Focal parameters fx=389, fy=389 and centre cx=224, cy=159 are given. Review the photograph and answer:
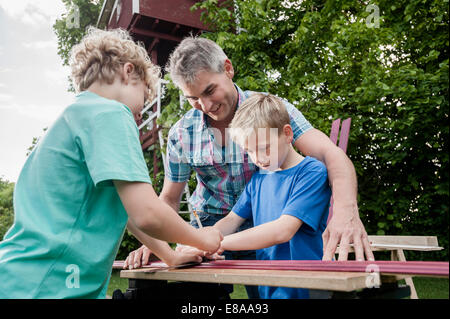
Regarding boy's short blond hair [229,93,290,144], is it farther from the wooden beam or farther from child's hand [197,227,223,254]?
the wooden beam

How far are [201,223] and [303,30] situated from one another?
4.22m

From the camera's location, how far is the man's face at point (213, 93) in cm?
216

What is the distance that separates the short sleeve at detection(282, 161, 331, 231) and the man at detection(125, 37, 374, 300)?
0.19ft

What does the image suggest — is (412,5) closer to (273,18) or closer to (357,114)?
(357,114)

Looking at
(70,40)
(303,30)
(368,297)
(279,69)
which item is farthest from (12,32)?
(368,297)

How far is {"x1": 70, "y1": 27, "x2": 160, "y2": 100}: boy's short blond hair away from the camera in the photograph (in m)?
1.49

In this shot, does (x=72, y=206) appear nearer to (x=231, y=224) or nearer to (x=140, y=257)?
(x=140, y=257)

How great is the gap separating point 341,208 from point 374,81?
4.21 m

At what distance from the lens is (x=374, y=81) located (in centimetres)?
532

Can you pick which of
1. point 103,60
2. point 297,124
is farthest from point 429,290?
point 103,60

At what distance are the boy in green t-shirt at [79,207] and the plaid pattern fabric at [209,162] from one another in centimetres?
101

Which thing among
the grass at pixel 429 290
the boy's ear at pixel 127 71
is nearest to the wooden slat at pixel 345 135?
the boy's ear at pixel 127 71

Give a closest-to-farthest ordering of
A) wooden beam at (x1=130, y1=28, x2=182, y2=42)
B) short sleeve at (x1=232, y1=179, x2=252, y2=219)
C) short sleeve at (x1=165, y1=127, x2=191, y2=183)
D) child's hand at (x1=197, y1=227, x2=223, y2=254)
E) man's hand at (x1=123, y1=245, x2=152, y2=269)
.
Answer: child's hand at (x1=197, y1=227, x2=223, y2=254), man's hand at (x1=123, y1=245, x2=152, y2=269), short sleeve at (x1=232, y1=179, x2=252, y2=219), short sleeve at (x1=165, y1=127, x2=191, y2=183), wooden beam at (x1=130, y1=28, x2=182, y2=42)

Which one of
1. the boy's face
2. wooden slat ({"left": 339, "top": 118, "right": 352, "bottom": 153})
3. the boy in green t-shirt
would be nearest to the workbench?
the boy in green t-shirt
